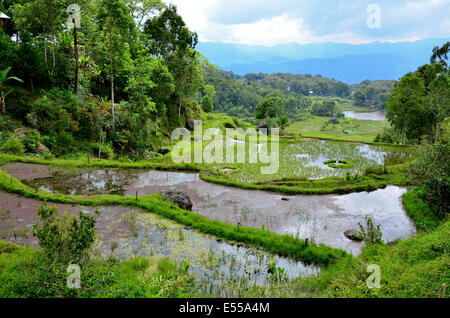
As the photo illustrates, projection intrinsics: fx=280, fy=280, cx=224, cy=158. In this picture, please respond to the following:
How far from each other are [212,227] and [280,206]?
3986mm

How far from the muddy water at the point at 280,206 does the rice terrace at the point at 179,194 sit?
85mm

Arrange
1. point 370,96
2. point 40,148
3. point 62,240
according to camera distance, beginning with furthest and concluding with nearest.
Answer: point 370,96
point 40,148
point 62,240

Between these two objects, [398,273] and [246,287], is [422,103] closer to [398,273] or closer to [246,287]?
[398,273]

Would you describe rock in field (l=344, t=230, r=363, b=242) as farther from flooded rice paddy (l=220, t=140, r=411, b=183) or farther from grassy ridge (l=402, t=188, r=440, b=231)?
flooded rice paddy (l=220, t=140, r=411, b=183)

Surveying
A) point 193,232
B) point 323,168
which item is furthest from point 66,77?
point 323,168

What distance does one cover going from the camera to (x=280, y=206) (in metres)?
11.7

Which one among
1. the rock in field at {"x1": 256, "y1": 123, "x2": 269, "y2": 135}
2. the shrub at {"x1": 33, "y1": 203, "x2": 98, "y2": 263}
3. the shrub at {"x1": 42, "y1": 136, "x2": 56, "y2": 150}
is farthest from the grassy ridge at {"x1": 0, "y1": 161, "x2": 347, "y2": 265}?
the rock in field at {"x1": 256, "y1": 123, "x2": 269, "y2": 135}

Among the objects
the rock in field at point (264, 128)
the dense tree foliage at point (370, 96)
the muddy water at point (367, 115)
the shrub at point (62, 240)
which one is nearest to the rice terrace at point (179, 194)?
the shrub at point (62, 240)

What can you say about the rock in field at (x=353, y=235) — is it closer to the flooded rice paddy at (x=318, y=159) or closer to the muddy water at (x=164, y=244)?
the muddy water at (x=164, y=244)

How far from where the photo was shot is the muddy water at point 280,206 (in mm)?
9641

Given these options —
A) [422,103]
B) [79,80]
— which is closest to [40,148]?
[79,80]

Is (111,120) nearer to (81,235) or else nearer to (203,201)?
(203,201)

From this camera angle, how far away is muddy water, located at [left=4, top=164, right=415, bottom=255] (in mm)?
9641

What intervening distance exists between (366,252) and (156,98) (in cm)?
2257
